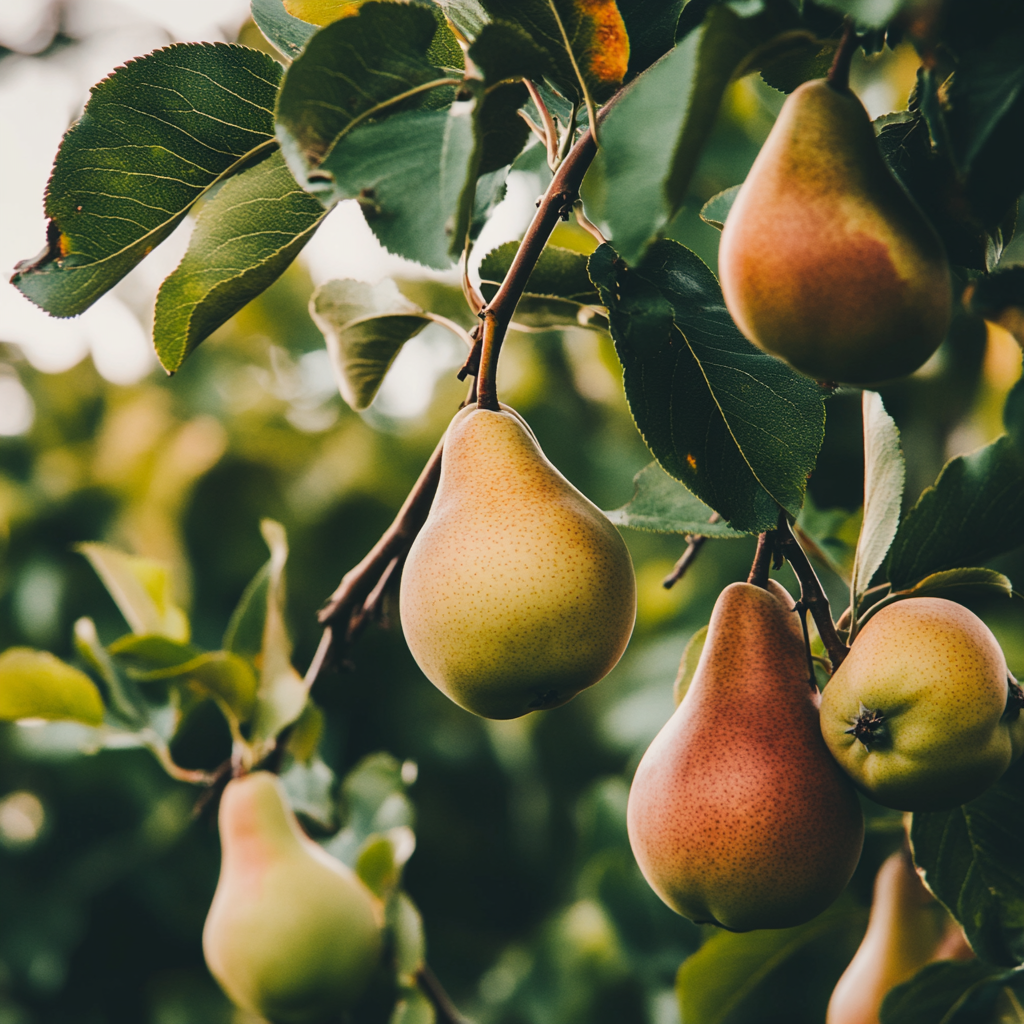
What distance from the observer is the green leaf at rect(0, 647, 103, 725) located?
0.91m

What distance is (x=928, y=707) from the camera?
46cm

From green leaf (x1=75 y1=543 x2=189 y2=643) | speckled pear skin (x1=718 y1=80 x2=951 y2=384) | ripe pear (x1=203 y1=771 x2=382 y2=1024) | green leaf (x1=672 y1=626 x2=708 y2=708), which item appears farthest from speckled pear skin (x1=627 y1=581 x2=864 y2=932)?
green leaf (x1=75 y1=543 x2=189 y2=643)

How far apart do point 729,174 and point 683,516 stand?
1.00 m

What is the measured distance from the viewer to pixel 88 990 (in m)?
1.90

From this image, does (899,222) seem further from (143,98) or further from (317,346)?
(317,346)

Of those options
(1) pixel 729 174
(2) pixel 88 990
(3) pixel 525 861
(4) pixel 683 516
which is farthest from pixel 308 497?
(4) pixel 683 516

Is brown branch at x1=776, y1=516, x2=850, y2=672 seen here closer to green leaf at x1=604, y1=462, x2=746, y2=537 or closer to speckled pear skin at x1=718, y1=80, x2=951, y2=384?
green leaf at x1=604, y1=462, x2=746, y2=537

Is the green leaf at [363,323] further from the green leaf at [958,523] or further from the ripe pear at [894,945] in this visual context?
the ripe pear at [894,945]

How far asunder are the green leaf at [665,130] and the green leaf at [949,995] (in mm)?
662

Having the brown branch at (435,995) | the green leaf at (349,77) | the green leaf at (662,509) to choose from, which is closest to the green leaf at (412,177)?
the green leaf at (349,77)

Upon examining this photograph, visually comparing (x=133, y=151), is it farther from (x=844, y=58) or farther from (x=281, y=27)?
(x=844, y=58)

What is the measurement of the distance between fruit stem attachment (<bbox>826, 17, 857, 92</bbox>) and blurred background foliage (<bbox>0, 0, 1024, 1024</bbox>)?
2.15 ft

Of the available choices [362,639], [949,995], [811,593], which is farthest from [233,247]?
[362,639]

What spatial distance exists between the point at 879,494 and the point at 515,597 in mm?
282
